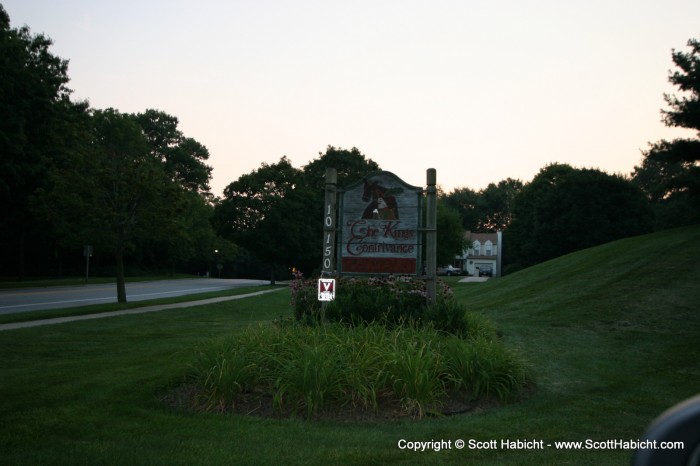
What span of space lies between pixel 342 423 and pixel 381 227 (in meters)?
5.09

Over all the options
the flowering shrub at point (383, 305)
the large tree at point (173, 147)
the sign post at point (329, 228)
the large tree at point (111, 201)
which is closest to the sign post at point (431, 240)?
the flowering shrub at point (383, 305)

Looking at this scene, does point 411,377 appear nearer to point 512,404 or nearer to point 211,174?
point 512,404

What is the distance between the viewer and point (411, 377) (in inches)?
289

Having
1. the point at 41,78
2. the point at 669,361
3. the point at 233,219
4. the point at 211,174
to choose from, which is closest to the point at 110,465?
the point at 669,361

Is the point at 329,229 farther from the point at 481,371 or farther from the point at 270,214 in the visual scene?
the point at 270,214

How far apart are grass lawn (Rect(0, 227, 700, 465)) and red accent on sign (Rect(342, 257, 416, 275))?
94.2 inches

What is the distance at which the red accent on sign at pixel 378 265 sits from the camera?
1127cm

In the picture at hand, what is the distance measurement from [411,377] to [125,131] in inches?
2271

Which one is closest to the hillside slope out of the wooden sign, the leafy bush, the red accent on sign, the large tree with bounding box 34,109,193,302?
the leafy bush

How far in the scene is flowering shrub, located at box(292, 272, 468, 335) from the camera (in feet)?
34.1

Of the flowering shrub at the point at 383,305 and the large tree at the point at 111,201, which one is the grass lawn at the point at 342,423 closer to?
the flowering shrub at the point at 383,305

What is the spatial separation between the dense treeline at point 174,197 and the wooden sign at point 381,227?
12.8 m

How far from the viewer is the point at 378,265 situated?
447 inches

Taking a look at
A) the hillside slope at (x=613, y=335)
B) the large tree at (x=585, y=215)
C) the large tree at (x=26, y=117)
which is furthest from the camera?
the large tree at (x=585, y=215)
